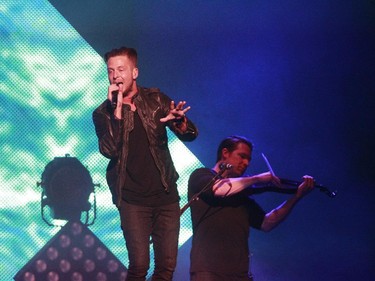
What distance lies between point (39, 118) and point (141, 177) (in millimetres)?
1809

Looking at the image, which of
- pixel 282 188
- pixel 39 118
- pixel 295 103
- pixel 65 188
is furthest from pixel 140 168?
pixel 295 103

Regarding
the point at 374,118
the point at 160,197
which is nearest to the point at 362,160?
the point at 374,118

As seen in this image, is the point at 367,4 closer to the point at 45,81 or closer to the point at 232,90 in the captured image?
the point at 232,90

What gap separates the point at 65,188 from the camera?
18.2 feet

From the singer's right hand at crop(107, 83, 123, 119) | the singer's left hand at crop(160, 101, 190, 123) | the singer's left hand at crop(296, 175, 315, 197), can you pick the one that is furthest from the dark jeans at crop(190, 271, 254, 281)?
the singer's right hand at crop(107, 83, 123, 119)

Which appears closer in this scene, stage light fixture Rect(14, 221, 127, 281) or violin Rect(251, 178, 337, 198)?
violin Rect(251, 178, 337, 198)

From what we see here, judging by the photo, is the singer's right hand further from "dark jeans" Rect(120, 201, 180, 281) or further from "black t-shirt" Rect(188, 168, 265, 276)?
"black t-shirt" Rect(188, 168, 265, 276)

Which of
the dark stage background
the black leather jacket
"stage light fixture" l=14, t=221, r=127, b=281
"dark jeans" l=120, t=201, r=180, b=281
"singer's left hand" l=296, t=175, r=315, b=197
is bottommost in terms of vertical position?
"dark jeans" l=120, t=201, r=180, b=281

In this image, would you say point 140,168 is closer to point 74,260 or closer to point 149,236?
point 149,236

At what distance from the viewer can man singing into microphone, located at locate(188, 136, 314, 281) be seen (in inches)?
189

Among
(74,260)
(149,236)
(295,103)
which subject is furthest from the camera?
(295,103)

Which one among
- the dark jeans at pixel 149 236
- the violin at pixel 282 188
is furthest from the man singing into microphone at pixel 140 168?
the violin at pixel 282 188

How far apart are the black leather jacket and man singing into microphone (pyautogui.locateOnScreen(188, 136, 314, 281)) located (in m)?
0.53

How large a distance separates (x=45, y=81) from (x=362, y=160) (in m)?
2.69
